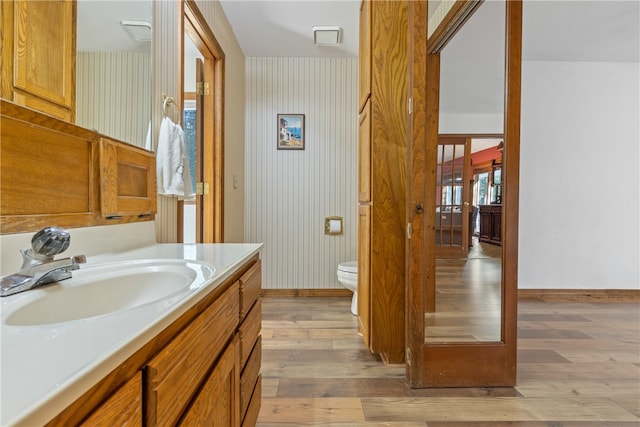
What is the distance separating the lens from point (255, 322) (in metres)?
1.13

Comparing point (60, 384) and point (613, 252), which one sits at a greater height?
point (60, 384)

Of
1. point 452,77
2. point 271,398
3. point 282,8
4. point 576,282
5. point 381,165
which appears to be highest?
point 282,8

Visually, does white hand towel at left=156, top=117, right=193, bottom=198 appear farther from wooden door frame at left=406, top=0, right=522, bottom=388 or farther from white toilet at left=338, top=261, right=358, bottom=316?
white toilet at left=338, top=261, right=358, bottom=316

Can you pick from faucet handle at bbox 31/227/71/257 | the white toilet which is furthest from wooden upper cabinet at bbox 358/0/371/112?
faucet handle at bbox 31/227/71/257

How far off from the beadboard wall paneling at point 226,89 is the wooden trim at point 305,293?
2.03 feet

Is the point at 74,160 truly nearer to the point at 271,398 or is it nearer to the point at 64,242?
the point at 64,242

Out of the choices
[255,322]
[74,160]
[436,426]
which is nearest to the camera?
[74,160]

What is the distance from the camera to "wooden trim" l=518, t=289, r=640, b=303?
2.90 meters

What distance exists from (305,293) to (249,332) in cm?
203

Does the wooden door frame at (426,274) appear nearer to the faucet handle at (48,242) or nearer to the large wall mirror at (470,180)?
the large wall mirror at (470,180)

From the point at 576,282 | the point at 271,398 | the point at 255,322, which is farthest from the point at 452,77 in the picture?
the point at 576,282

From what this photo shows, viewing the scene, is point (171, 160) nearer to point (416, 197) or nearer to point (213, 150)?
Result: point (213, 150)

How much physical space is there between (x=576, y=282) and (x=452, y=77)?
256cm

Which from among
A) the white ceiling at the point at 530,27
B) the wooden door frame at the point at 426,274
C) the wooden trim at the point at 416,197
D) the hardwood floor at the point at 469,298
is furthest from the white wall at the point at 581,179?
the wooden trim at the point at 416,197
